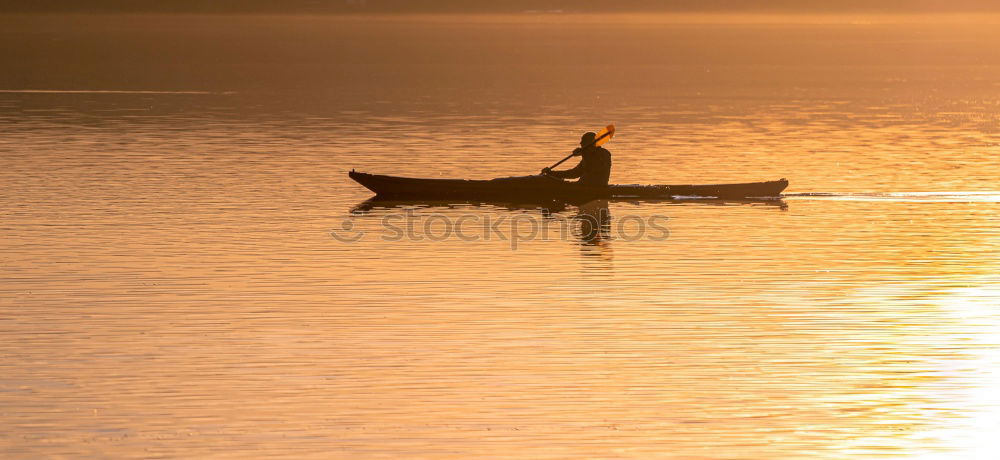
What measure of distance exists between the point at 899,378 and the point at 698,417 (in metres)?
2.13

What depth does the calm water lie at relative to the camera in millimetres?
12883

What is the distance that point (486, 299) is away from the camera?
715 inches

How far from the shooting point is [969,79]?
265 feet

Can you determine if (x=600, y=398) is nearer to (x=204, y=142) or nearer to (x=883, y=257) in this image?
(x=883, y=257)

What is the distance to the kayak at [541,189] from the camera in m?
27.2

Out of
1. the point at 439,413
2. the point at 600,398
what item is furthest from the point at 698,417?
the point at 439,413
